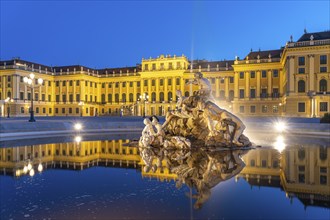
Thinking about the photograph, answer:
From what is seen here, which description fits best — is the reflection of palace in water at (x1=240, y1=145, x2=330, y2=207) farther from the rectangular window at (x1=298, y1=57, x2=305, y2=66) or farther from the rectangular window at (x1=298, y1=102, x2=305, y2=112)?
the rectangular window at (x1=298, y1=57, x2=305, y2=66)

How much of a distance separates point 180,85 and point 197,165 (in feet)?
223

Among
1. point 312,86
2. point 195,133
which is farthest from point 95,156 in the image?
point 312,86

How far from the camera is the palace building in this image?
4816 cm

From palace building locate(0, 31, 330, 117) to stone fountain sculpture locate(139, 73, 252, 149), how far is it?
34.5 m

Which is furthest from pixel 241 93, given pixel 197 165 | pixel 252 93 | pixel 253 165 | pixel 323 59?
pixel 197 165

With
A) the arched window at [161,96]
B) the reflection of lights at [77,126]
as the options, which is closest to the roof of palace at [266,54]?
the arched window at [161,96]

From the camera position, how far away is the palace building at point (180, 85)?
48156 mm

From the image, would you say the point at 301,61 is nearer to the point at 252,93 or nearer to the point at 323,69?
the point at 323,69

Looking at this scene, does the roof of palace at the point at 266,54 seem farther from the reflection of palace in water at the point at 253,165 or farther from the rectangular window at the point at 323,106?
the reflection of palace in water at the point at 253,165

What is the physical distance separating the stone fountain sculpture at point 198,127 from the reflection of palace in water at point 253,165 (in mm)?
927

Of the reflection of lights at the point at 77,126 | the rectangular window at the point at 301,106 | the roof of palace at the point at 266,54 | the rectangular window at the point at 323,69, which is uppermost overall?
the roof of palace at the point at 266,54

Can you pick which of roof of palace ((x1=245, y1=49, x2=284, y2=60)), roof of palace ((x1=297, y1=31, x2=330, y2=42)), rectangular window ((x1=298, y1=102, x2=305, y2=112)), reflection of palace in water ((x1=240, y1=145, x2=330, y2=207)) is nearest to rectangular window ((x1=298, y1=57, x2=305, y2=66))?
roof of palace ((x1=297, y1=31, x2=330, y2=42))

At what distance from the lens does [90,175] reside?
6750 millimetres

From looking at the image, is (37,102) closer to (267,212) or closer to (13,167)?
(13,167)
